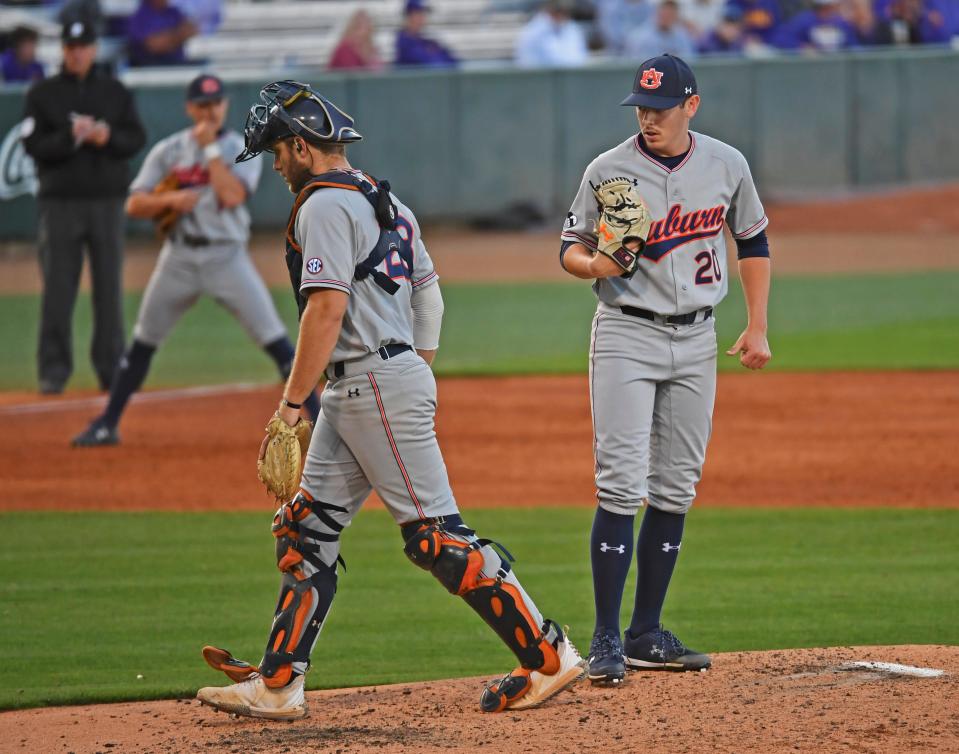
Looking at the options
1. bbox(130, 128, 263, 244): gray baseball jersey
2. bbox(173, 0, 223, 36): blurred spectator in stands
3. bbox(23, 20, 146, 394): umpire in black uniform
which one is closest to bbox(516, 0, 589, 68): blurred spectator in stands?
bbox(173, 0, 223, 36): blurred spectator in stands

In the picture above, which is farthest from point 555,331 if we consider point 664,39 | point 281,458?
point 281,458

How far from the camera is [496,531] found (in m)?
8.38

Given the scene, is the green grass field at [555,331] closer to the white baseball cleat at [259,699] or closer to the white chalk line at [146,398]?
the white chalk line at [146,398]

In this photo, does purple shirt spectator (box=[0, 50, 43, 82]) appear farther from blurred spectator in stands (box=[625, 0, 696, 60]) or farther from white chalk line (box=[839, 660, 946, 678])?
white chalk line (box=[839, 660, 946, 678])

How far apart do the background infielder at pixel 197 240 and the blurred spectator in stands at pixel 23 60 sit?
36.5 ft

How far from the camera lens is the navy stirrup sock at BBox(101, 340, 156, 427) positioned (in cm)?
1021

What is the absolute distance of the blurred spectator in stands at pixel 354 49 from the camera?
22.4 metres

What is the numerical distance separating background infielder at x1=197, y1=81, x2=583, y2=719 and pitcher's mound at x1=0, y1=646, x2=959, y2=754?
165mm

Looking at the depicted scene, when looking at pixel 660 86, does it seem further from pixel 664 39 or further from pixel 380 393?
pixel 664 39

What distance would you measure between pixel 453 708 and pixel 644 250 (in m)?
1.66

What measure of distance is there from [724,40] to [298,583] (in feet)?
66.6

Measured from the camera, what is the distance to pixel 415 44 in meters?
23.0

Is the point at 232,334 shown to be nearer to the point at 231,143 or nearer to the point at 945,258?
the point at 231,143

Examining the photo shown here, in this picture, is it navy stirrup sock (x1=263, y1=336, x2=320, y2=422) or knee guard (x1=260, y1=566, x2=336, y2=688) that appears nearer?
knee guard (x1=260, y1=566, x2=336, y2=688)
